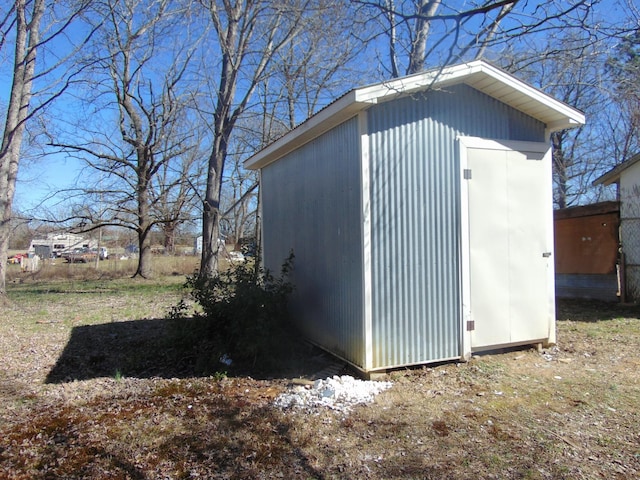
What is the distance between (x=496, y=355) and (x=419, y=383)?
50.2 inches

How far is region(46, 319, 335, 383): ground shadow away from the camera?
198 inches

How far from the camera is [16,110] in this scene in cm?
959

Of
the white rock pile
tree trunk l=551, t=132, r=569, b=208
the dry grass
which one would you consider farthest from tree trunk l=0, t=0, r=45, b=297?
tree trunk l=551, t=132, r=569, b=208

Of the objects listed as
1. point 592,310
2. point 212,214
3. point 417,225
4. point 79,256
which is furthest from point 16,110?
point 79,256

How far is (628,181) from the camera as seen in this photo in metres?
8.24

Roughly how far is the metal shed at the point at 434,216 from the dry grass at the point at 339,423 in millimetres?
479

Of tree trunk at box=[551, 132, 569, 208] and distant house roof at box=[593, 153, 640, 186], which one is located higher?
tree trunk at box=[551, 132, 569, 208]

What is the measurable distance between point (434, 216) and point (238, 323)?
2.59m

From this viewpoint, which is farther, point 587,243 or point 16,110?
point 16,110

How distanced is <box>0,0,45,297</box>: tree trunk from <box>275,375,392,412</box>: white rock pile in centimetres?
843

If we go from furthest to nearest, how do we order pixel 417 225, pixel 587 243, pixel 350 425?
1. pixel 587 243
2. pixel 417 225
3. pixel 350 425

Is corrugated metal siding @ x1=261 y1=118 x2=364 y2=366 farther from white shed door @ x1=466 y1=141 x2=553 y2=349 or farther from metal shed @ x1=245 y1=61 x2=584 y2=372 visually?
white shed door @ x1=466 y1=141 x2=553 y2=349

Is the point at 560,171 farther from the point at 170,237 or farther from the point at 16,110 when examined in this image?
the point at 16,110

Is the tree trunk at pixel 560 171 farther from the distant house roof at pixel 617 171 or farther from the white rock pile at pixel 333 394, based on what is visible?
the white rock pile at pixel 333 394
